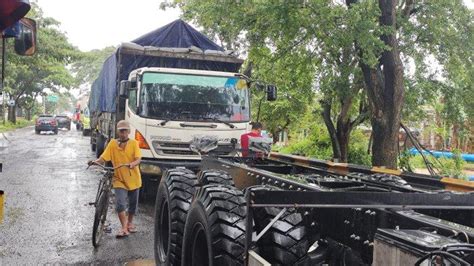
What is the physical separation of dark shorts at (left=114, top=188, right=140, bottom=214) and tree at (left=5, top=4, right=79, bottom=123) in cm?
1466

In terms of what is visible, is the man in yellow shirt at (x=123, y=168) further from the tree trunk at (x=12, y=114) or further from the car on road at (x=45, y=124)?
the tree trunk at (x=12, y=114)

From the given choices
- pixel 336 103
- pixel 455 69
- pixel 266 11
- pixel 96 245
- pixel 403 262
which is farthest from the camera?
pixel 336 103

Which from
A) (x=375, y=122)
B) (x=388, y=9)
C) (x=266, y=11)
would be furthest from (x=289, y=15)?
(x=375, y=122)

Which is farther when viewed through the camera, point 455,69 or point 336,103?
point 336,103

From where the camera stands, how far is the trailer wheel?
3191 mm

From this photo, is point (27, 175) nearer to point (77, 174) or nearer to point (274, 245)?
point (77, 174)

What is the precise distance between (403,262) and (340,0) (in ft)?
37.1

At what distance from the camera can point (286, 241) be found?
126 inches

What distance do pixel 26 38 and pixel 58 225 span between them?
4373mm

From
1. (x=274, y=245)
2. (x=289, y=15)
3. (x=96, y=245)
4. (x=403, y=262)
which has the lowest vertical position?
(x=96, y=245)

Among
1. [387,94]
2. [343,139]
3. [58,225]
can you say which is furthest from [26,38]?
[343,139]

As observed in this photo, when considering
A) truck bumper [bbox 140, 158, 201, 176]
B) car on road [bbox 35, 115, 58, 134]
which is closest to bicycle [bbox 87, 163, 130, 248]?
truck bumper [bbox 140, 158, 201, 176]

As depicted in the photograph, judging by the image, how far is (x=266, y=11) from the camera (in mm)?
10734

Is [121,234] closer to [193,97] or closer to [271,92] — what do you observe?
[193,97]
